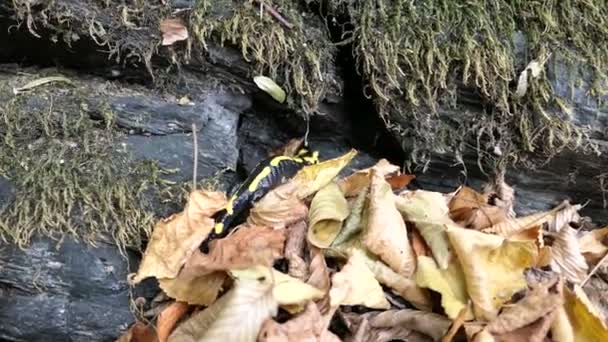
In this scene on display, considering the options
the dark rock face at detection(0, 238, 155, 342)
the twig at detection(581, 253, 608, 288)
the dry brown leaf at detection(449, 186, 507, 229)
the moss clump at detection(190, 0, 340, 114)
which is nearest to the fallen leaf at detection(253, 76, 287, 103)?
the moss clump at detection(190, 0, 340, 114)

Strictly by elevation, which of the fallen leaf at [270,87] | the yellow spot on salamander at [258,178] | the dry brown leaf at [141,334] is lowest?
the dry brown leaf at [141,334]

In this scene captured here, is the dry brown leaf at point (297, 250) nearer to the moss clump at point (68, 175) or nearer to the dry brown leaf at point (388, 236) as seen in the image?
the dry brown leaf at point (388, 236)

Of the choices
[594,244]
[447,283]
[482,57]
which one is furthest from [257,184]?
[594,244]

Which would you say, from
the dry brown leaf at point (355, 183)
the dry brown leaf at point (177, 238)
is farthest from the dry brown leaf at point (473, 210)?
the dry brown leaf at point (177, 238)

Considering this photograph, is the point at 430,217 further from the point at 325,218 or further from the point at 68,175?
the point at 68,175

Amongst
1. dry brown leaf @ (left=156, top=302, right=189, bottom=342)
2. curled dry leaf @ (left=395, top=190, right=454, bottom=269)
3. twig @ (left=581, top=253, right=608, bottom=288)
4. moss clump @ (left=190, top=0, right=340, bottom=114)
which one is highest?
moss clump @ (left=190, top=0, right=340, bottom=114)

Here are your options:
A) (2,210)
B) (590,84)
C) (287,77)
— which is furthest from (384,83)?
(2,210)

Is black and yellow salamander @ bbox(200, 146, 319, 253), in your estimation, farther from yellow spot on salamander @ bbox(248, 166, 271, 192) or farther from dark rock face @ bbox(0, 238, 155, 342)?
dark rock face @ bbox(0, 238, 155, 342)
